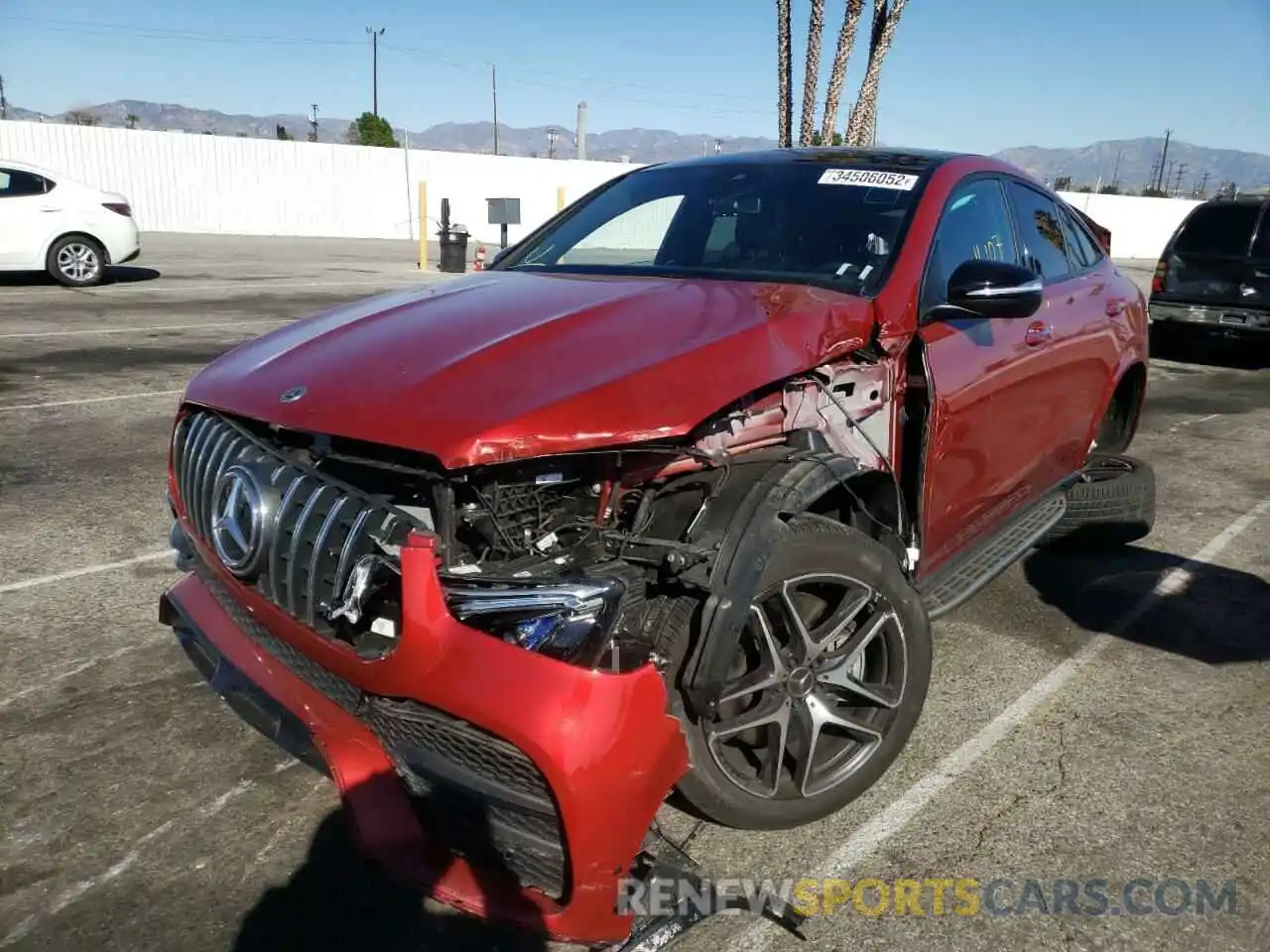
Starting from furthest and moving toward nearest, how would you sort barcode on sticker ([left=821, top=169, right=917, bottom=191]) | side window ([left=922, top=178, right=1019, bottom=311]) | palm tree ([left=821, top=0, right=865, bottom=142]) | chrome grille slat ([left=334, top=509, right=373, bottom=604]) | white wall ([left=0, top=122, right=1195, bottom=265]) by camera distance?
white wall ([left=0, top=122, right=1195, bottom=265]) < palm tree ([left=821, top=0, right=865, bottom=142]) < barcode on sticker ([left=821, top=169, right=917, bottom=191]) < side window ([left=922, top=178, right=1019, bottom=311]) < chrome grille slat ([left=334, top=509, right=373, bottom=604])

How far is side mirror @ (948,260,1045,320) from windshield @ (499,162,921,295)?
0.23 m

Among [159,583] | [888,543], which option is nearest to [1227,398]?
[888,543]

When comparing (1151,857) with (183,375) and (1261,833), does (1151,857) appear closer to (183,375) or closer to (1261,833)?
(1261,833)

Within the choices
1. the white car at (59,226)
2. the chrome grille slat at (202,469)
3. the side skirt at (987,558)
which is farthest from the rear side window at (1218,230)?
the white car at (59,226)

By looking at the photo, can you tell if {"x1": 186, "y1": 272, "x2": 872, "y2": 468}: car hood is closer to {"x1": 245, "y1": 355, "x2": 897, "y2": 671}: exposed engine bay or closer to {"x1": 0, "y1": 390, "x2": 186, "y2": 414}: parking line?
{"x1": 245, "y1": 355, "x2": 897, "y2": 671}: exposed engine bay

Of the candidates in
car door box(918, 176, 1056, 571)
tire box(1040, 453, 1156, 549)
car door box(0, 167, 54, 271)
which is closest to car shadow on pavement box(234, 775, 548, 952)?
car door box(918, 176, 1056, 571)

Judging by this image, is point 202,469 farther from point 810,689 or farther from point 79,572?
point 79,572

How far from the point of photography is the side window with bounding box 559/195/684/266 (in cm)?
382

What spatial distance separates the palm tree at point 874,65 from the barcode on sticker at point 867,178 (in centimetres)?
1711

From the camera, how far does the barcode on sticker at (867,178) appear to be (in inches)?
141

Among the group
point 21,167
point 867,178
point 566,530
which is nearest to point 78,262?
point 21,167

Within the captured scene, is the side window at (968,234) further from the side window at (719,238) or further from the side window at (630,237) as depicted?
the side window at (630,237)

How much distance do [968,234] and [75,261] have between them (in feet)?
46.4

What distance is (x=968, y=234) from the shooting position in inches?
145
